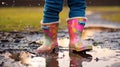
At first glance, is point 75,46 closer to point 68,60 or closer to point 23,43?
point 68,60

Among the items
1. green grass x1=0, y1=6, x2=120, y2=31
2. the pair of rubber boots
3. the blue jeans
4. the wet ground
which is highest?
the blue jeans

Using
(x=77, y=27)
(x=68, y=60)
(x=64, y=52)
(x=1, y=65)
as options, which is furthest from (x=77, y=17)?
(x=1, y=65)

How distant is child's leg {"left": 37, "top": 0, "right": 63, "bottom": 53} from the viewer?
11.3 feet

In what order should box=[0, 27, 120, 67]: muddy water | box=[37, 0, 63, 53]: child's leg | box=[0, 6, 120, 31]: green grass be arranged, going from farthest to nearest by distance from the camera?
box=[0, 6, 120, 31]: green grass, box=[37, 0, 63, 53]: child's leg, box=[0, 27, 120, 67]: muddy water

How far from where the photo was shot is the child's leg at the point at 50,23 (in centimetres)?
343

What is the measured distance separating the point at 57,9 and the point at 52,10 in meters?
0.05

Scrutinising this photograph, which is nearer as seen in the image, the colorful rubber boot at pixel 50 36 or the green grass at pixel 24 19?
the colorful rubber boot at pixel 50 36

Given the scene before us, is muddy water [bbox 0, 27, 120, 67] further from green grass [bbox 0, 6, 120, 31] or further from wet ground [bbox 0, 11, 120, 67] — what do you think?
green grass [bbox 0, 6, 120, 31]

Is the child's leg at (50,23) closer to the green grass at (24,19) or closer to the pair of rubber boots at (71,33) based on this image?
the pair of rubber boots at (71,33)

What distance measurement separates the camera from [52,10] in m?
3.45

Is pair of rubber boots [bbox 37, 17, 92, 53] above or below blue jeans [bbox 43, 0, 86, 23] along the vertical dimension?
below

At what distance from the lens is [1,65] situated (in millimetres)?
2818

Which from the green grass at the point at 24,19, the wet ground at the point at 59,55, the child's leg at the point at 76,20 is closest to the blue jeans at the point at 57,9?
the child's leg at the point at 76,20

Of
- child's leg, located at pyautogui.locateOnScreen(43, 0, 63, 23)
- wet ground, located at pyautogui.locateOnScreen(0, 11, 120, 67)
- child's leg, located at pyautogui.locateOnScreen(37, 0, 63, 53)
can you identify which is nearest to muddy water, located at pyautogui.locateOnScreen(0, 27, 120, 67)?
wet ground, located at pyautogui.locateOnScreen(0, 11, 120, 67)
